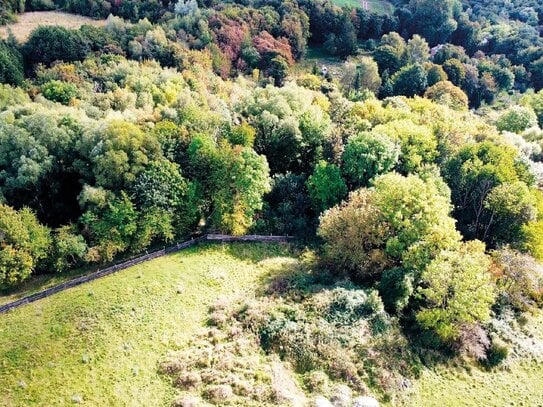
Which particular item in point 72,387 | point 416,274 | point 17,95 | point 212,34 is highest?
point 212,34

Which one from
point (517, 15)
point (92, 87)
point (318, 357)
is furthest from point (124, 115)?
point (517, 15)

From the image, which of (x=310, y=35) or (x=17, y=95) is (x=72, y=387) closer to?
(x=17, y=95)

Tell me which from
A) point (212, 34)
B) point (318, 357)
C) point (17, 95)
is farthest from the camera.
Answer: point (212, 34)

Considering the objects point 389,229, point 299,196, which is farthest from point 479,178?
point 299,196

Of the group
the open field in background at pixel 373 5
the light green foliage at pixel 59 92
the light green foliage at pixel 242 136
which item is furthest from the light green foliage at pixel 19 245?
the open field in background at pixel 373 5

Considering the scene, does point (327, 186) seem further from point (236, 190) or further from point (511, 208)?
point (511, 208)

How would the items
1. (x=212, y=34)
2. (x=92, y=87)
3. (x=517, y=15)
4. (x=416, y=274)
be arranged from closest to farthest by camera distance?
1. (x=416, y=274)
2. (x=92, y=87)
3. (x=212, y=34)
4. (x=517, y=15)
